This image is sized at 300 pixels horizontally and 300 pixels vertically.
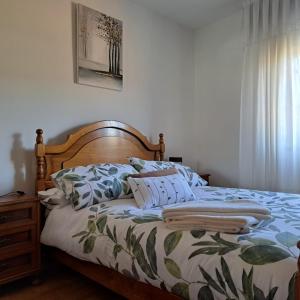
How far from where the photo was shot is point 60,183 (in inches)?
81.3

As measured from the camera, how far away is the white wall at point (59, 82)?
7.27 ft

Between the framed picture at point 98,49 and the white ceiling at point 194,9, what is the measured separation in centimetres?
54

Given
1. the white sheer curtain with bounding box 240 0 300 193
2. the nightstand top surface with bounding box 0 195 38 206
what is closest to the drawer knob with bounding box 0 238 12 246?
the nightstand top surface with bounding box 0 195 38 206

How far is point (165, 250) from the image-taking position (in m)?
1.34

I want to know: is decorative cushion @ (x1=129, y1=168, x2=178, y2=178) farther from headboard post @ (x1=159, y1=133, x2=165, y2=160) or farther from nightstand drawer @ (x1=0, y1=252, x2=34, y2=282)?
nightstand drawer @ (x1=0, y1=252, x2=34, y2=282)

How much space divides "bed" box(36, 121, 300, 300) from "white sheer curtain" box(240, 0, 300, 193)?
66 cm

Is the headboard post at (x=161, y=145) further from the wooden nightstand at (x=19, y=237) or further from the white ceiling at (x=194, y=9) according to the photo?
the wooden nightstand at (x=19, y=237)

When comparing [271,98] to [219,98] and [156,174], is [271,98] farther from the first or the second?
[156,174]

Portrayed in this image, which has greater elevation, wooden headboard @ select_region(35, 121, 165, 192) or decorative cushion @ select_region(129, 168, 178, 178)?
wooden headboard @ select_region(35, 121, 165, 192)

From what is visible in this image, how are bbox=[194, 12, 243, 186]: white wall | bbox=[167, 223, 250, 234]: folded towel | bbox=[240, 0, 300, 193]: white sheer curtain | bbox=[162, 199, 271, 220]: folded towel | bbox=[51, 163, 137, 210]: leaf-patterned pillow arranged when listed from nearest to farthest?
bbox=[167, 223, 250, 234]: folded towel < bbox=[162, 199, 271, 220]: folded towel < bbox=[51, 163, 137, 210]: leaf-patterned pillow < bbox=[240, 0, 300, 193]: white sheer curtain < bbox=[194, 12, 243, 186]: white wall

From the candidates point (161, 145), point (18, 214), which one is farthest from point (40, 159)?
point (161, 145)

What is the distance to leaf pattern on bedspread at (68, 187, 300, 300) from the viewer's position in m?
1.06

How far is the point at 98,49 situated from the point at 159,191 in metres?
1.49

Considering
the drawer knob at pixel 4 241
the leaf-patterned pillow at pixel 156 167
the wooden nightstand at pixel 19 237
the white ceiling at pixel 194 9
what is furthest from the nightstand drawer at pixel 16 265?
the white ceiling at pixel 194 9
